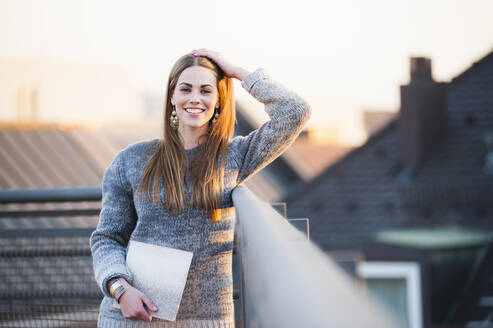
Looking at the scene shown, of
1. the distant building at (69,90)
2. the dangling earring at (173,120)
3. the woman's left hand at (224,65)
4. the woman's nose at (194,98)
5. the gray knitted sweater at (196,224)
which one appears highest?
the distant building at (69,90)

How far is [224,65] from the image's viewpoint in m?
2.46

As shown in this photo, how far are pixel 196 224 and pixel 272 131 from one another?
390 mm

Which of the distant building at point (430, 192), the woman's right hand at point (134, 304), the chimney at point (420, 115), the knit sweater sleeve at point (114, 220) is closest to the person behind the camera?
the woman's right hand at point (134, 304)

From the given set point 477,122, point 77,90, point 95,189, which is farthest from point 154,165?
point 77,90

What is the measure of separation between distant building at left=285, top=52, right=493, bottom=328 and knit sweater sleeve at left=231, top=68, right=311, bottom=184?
11915 millimetres

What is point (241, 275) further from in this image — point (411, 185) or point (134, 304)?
point (411, 185)

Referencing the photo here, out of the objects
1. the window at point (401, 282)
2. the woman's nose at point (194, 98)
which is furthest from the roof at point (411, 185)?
the woman's nose at point (194, 98)

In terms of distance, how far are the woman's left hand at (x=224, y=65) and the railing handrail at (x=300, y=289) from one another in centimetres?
102

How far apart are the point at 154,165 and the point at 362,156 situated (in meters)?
15.1

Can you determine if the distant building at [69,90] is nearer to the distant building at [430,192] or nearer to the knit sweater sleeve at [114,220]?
the distant building at [430,192]

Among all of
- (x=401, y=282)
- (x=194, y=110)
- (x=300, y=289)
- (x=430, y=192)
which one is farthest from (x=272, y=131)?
(x=430, y=192)

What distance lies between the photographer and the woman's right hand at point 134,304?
2.18 metres

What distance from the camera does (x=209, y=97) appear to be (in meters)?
2.40

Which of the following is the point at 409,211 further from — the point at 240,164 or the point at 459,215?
the point at 240,164
